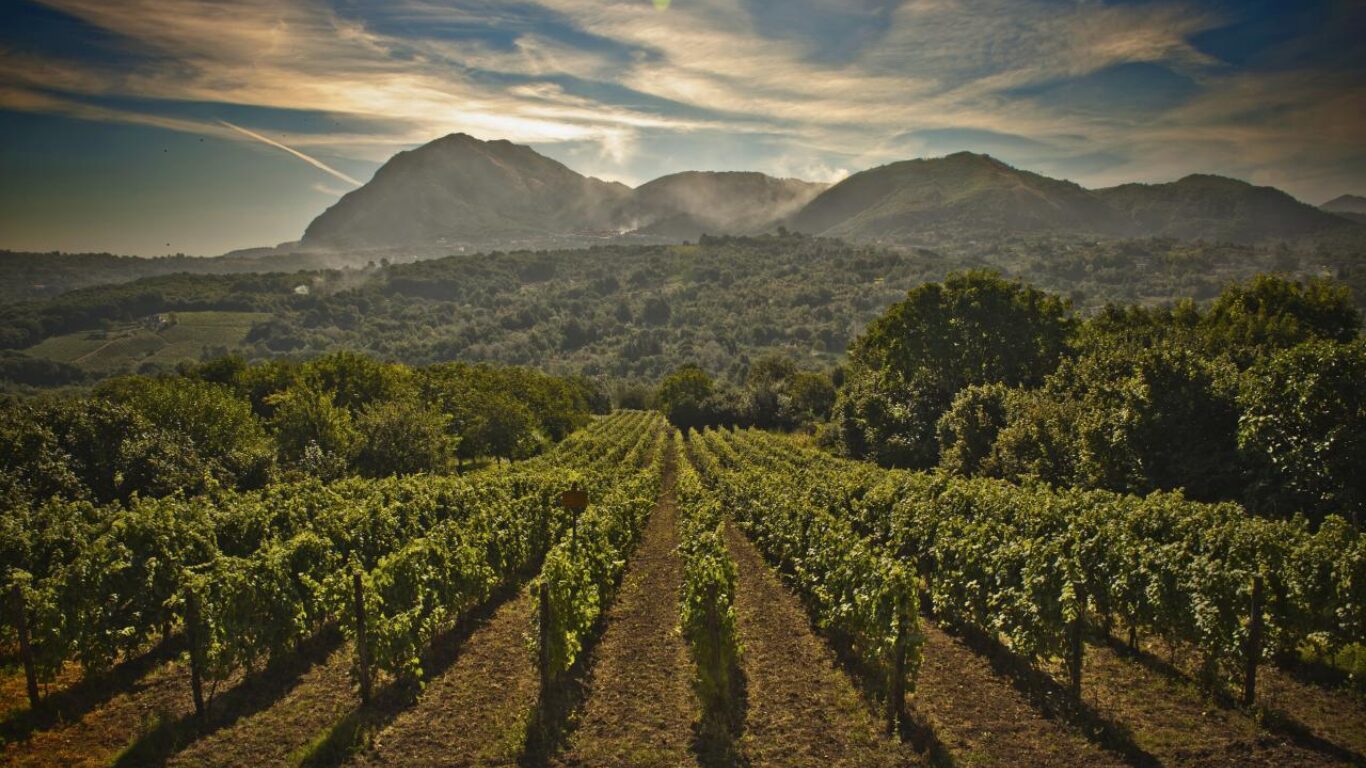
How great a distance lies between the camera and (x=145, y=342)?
165 meters

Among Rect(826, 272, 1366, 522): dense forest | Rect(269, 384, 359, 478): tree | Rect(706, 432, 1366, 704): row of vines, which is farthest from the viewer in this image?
Rect(269, 384, 359, 478): tree

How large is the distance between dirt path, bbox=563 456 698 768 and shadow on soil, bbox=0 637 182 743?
858cm

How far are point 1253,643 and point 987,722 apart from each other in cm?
454

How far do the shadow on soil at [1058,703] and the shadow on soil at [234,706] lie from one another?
44.8ft

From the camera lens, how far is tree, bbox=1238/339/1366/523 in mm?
18766

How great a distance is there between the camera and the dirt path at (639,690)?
1088cm

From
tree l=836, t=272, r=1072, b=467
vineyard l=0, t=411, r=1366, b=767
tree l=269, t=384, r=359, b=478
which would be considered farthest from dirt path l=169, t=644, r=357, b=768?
tree l=836, t=272, r=1072, b=467

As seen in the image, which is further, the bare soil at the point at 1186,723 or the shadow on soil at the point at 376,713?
the shadow on soil at the point at 376,713

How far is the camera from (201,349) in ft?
556

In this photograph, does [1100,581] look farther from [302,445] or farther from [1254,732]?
[302,445]

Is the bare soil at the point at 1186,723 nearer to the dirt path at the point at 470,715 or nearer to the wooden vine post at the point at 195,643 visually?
the dirt path at the point at 470,715

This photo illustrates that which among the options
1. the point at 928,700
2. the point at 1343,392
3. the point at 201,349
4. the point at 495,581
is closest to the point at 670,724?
the point at 928,700

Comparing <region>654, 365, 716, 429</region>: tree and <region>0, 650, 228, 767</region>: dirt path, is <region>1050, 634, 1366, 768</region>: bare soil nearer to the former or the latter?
<region>0, 650, 228, 767</region>: dirt path

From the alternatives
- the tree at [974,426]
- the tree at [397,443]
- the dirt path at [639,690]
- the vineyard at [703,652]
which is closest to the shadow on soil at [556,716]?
the vineyard at [703,652]
